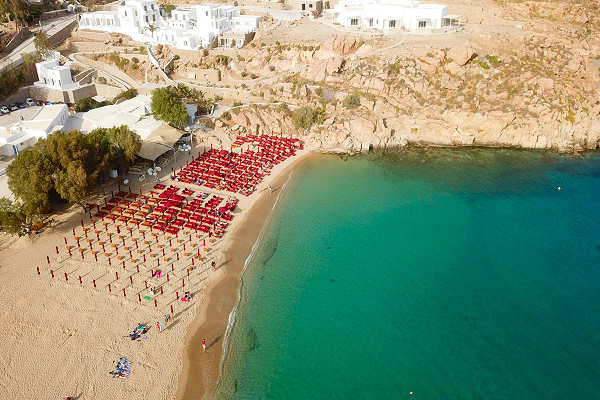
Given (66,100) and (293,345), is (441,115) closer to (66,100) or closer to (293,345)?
(293,345)

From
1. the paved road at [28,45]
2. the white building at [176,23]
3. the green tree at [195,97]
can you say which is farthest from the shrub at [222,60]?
the paved road at [28,45]

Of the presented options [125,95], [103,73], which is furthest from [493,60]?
[103,73]

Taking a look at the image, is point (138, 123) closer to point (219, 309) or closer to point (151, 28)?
point (219, 309)

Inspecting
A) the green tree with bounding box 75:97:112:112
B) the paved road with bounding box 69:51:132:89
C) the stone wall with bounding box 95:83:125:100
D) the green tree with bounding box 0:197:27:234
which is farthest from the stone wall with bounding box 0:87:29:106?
the green tree with bounding box 0:197:27:234

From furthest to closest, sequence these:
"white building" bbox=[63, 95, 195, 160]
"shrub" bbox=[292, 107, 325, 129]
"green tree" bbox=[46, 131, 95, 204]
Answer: "shrub" bbox=[292, 107, 325, 129] → "white building" bbox=[63, 95, 195, 160] → "green tree" bbox=[46, 131, 95, 204]

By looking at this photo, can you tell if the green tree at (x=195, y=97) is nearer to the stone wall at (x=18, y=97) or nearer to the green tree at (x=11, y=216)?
the stone wall at (x=18, y=97)

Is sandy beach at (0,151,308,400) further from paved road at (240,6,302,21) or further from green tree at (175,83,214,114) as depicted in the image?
paved road at (240,6,302,21)
